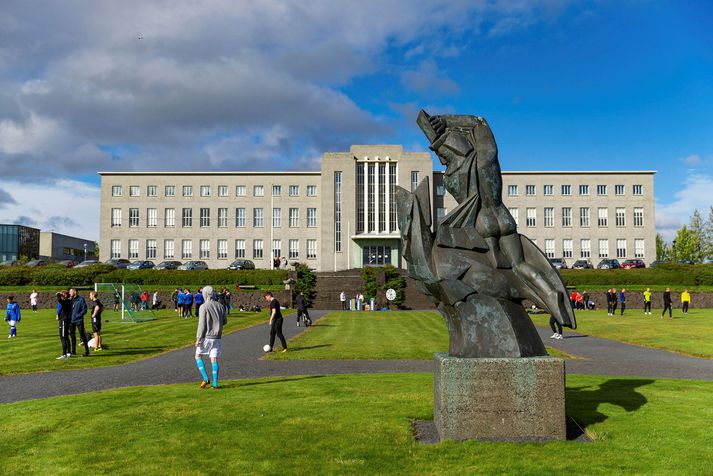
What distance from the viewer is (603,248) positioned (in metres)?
77.5

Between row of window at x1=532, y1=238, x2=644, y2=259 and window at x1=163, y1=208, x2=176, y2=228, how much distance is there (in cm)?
4994

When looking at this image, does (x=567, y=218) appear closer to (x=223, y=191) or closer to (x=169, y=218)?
(x=223, y=191)

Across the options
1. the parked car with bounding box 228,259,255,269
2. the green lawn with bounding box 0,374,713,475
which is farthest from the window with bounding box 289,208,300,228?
the green lawn with bounding box 0,374,713,475

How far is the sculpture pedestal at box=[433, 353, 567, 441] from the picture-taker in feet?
23.6

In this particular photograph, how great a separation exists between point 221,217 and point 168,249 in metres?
8.36

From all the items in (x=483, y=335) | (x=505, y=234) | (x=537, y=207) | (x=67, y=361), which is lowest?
(x=67, y=361)

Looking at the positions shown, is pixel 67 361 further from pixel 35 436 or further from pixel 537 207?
pixel 537 207

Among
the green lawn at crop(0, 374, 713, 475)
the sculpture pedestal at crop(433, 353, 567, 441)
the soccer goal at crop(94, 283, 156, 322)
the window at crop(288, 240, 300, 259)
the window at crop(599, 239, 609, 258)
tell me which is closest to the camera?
the green lawn at crop(0, 374, 713, 475)

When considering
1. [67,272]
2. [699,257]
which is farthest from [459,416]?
[699,257]

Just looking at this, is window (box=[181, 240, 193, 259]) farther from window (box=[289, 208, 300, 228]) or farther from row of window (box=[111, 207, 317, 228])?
window (box=[289, 208, 300, 228])

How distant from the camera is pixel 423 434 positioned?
306 inches

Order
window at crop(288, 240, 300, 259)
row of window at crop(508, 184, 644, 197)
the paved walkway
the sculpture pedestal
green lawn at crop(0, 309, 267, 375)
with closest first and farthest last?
the sculpture pedestal
the paved walkway
green lawn at crop(0, 309, 267, 375)
window at crop(288, 240, 300, 259)
row of window at crop(508, 184, 644, 197)

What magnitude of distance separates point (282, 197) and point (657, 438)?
7203cm

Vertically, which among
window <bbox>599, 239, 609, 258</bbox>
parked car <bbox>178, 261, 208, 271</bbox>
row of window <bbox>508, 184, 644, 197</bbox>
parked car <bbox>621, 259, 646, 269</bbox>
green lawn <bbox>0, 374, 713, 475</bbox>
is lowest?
green lawn <bbox>0, 374, 713, 475</bbox>
